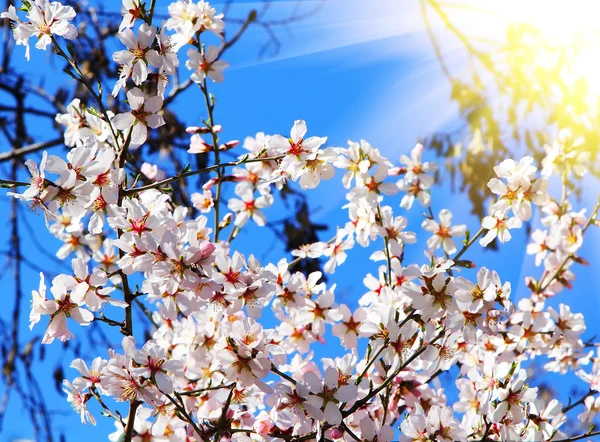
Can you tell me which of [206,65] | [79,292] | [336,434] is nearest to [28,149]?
[206,65]

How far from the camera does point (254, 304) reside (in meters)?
1.48

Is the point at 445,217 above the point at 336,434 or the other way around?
above

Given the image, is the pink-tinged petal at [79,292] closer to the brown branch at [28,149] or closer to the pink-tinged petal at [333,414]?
the pink-tinged petal at [333,414]

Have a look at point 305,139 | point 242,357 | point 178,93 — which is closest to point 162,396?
point 242,357

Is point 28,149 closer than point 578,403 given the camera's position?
No

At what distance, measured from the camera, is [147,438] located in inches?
67.5

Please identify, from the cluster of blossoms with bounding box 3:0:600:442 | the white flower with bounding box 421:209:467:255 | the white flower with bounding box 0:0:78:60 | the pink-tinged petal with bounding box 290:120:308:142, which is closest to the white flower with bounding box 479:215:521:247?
the cluster of blossoms with bounding box 3:0:600:442

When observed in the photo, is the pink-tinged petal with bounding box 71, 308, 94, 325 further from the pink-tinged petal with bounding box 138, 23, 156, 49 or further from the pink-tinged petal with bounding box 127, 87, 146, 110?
the pink-tinged petal with bounding box 138, 23, 156, 49

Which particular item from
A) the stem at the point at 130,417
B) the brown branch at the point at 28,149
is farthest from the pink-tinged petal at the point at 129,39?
the brown branch at the point at 28,149

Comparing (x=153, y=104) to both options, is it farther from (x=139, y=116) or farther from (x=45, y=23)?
(x=45, y=23)

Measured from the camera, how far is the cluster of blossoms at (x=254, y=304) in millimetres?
1388

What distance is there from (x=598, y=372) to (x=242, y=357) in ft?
4.67

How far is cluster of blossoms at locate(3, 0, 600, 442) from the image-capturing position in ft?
4.55

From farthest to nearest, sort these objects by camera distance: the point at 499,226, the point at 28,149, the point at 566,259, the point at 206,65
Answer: the point at 28,149 → the point at 566,259 → the point at 206,65 → the point at 499,226
